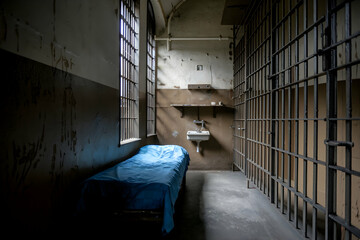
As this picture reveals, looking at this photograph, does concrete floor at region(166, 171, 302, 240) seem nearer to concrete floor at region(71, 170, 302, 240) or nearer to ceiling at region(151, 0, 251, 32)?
concrete floor at region(71, 170, 302, 240)

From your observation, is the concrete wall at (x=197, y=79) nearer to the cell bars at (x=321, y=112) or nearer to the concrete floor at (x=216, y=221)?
the cell bars at (x=321, y=112)

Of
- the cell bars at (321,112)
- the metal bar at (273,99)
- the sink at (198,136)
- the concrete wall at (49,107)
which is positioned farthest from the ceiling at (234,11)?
the sink at (198,136)

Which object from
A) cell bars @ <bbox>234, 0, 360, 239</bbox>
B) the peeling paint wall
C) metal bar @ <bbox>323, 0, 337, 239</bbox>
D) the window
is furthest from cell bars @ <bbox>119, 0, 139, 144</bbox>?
metal bar @ <bbox>323, 0, 337, 239</bbox>

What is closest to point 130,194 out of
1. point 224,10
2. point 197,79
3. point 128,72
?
point 128,72

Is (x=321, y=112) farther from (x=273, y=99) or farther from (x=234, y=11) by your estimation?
A: (x=234, y=11)

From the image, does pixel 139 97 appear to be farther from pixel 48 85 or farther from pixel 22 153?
pixel 22 153

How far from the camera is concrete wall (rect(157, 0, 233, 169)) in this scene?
591 centimetres

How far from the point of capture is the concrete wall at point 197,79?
5906mm

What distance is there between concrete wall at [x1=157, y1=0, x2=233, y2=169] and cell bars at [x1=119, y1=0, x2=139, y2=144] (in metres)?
1.72

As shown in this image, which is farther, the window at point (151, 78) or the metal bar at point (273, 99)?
the window at point (151, 78)

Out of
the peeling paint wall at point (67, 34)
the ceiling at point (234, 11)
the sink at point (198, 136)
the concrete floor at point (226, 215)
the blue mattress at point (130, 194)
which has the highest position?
the ceiling at point (234, 11)

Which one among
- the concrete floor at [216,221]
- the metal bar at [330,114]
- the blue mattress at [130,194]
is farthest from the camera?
the concrete floor at [216,221]

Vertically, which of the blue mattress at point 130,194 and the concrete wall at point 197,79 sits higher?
the concrete wall at point 197,79

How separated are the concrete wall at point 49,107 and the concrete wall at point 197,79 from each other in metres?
3.24
